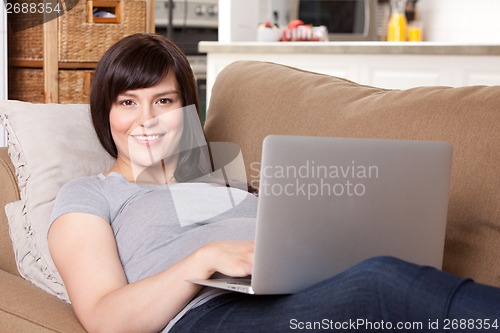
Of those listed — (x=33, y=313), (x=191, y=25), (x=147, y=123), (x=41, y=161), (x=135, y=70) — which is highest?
(x=191, y=25)

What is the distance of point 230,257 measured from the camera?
1.25m

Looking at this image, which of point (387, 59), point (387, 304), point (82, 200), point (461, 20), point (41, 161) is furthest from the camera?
point (461, 20)

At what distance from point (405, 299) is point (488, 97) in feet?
1.84

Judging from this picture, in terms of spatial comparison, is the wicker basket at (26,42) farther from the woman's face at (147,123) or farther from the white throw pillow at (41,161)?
the woman's face at (147,123)

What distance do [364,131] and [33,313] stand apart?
0.73 meters

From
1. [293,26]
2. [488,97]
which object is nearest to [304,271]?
[488,97]

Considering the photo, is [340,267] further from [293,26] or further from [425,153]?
[293,26]

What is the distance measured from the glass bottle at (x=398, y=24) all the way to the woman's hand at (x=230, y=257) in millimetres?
3574

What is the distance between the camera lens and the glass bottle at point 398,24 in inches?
183

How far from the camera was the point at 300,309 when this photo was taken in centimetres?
119

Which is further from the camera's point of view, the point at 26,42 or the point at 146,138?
the point at 26,42

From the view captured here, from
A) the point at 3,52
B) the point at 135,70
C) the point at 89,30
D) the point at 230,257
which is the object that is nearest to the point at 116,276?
the point at 230,257

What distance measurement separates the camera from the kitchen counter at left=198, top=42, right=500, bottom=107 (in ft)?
10.6

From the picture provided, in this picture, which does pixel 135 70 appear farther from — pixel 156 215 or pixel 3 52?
pixel 3 52
